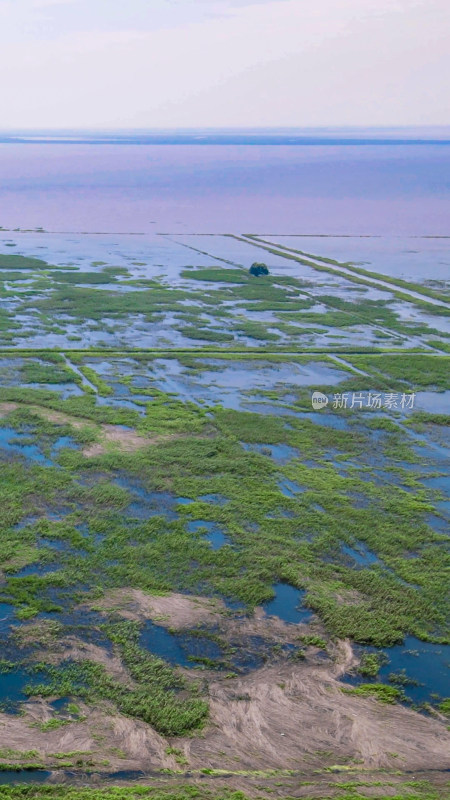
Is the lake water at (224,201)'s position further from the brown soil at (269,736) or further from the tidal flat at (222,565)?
the brown soil at (269,736)

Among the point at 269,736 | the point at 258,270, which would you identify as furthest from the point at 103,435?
the point at 258,270

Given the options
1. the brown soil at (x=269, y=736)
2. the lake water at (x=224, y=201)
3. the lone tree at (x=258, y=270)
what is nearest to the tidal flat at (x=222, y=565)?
the brown soil at (x=269, y=736)

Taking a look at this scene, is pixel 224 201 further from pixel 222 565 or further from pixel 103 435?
pixel 222 565

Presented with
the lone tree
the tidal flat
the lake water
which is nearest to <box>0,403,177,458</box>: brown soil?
the tidal flat

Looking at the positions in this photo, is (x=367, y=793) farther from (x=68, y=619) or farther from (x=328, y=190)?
(x=328, y=190)

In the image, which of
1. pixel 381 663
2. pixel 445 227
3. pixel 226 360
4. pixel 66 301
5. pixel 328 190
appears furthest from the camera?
pixel 328 190

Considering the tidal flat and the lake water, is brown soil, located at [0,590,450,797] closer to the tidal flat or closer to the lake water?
the tidal flat

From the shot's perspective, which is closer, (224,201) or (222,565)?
(222,565)

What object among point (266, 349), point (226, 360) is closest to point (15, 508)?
point (226, 360)
